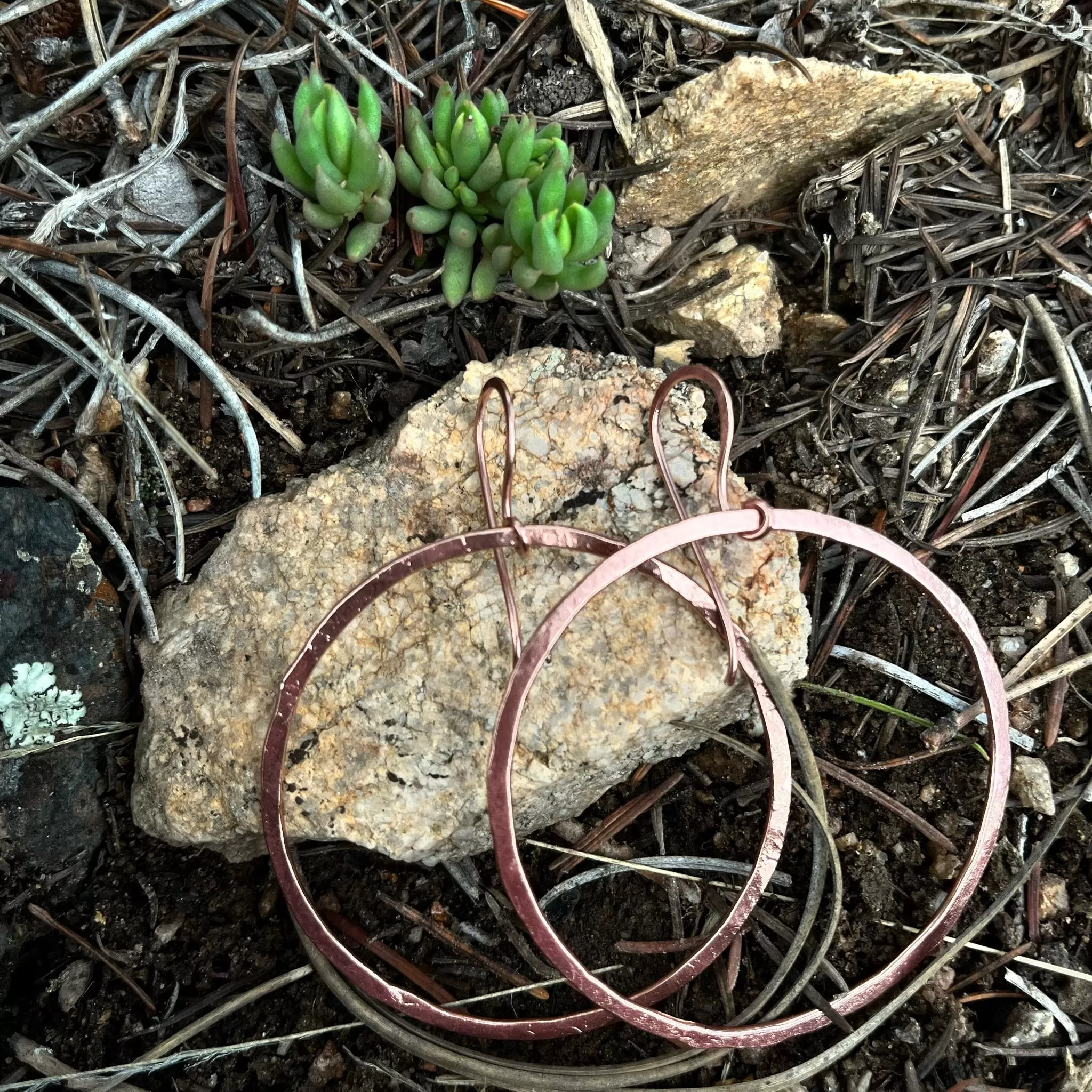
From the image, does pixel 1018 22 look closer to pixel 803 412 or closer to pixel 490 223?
pixel 803 412

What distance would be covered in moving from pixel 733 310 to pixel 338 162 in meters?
1.06

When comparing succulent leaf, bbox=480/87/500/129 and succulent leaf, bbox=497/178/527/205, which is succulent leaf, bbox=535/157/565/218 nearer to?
succulent leaf, bbox=497/178/527/205

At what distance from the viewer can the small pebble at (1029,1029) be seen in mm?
2105

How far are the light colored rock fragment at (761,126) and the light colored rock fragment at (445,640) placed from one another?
543mm

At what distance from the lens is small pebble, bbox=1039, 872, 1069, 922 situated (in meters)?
2.23

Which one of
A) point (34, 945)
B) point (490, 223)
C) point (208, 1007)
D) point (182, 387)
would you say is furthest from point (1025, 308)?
point (34, 945)

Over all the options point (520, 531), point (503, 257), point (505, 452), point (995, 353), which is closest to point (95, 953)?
point (520, 531)

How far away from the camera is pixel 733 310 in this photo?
2.33m

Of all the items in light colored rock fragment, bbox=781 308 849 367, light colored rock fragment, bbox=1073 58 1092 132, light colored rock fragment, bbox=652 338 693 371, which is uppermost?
light colored rock fragment, bbox=1073 58 1092 132

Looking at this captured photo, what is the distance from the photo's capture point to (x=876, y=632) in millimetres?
2363

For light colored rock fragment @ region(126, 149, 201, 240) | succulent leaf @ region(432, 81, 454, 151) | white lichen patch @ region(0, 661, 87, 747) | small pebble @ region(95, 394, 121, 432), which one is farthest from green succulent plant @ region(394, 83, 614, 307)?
white lichen patch @ region(0, 661, 87, 747)

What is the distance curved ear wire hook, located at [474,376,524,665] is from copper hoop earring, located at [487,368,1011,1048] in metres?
0.11

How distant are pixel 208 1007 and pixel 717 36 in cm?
279

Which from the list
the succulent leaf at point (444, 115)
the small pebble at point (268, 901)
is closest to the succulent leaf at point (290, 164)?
the succulent leaf at point (444, 115)
